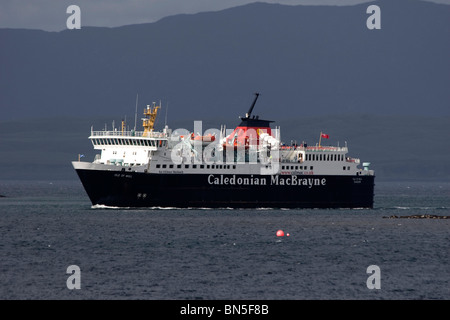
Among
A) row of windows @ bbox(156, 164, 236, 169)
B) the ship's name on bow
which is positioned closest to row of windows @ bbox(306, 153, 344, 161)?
the ship's name on bow

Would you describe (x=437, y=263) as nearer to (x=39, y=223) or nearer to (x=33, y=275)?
(x=33, y=275)

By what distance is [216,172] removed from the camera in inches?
3656

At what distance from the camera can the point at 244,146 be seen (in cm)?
9594

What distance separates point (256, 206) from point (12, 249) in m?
38.5

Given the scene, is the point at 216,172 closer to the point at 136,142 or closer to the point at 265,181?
the point at 265,181

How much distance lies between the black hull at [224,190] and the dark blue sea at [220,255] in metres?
1.80

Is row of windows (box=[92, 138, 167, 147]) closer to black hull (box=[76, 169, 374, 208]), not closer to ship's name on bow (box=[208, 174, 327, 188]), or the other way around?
black hull (box=[76, 169, 374, 208])

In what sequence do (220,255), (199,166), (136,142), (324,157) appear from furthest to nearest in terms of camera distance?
1. (324,157)
2. (199,166)
3. (136,142)
4. (220,255)

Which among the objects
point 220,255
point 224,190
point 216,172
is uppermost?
point 216,172

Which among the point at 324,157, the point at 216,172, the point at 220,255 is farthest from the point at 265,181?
the point at 220,255

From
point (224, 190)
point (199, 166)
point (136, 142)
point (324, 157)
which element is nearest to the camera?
point (136, 142)

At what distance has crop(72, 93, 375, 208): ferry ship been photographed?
296 ft

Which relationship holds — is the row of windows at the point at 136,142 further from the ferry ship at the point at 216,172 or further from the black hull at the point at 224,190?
the black hull at the point at 224,190

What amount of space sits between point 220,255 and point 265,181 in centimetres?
3654
